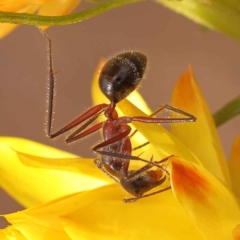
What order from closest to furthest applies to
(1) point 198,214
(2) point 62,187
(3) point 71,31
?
(1) point 198,214 < (2) point 62,187 < (3) point 71,31

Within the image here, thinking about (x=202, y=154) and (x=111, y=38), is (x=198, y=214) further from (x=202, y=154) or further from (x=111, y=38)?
(x=111, y=38)

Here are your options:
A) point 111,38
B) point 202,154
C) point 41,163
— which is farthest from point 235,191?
point 111,38

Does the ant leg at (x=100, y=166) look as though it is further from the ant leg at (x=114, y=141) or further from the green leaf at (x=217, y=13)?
the green leaf at (x=217, y=13)

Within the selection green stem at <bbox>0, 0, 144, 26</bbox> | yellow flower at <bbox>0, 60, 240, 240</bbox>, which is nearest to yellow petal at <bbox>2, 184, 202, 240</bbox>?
yellow flower at <bbox>0, 60, 240, 240</bbox>

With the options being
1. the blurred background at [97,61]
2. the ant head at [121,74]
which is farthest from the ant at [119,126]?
the blurred background at [97,61]

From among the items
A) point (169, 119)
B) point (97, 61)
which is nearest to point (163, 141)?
point (169, 119)

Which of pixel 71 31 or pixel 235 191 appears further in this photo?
pixel 71 31

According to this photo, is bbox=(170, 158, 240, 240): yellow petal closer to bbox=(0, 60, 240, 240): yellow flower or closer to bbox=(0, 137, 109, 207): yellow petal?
bbox=(0, 60, 240, 240): yellow flower
